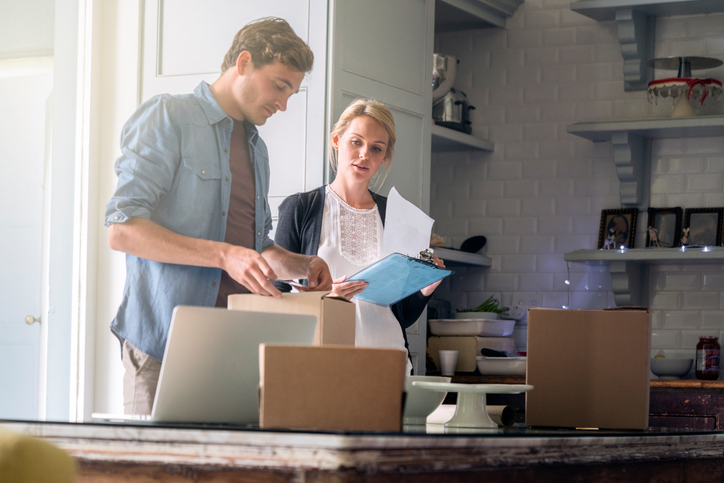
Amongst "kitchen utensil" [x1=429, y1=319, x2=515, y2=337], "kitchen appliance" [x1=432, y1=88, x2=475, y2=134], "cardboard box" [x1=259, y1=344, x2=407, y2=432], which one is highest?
"kitchen appliance" [x1=432, y1=88, x2=475, y2=134]

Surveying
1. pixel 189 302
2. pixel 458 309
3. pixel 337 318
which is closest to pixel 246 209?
pixel 189 302

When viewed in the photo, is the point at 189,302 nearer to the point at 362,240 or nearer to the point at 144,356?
the point at 144,356

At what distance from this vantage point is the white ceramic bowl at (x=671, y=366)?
3727mm

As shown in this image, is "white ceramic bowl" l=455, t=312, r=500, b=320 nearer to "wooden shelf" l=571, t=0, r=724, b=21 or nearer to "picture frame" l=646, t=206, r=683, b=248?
"picture frame" l=646, t=206, r=683, b=248

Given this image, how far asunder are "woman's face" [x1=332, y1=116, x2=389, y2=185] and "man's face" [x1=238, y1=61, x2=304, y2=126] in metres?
0.25

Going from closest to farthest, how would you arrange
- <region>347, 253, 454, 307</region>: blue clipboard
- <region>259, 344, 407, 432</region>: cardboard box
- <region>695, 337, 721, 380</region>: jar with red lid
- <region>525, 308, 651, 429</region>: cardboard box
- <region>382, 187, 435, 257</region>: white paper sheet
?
1. <region>259, 344, 407, 432</region>: cardboard box
2. <region>525, 308, 651, 429</region>: cardboard box
3. <region>347, 253, 454, 307</region>: blue clipboard
4. <region>382, 187, 435, 257</region>: white paper sheet
5. <region>695, 337, 721, 380</region>: jar with red lid

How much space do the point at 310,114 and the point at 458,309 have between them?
152cm

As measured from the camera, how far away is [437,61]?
4.08 metres

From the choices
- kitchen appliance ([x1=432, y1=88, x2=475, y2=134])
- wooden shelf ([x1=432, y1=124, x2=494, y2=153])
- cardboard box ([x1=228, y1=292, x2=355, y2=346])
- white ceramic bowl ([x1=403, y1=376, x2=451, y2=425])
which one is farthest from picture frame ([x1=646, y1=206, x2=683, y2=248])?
cardboard box ([x1=228, y1=292, x2=355, y2=346])

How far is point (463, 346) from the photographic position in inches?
154

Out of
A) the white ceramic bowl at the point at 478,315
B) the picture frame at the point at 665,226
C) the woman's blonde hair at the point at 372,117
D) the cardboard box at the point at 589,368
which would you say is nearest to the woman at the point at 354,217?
the woman's blonde hair at the point at 372,117

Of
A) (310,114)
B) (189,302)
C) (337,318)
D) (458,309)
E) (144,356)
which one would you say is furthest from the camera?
(458,309)

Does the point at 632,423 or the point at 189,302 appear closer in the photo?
the point at 632,423

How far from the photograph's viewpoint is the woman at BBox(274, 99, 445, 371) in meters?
2.88
